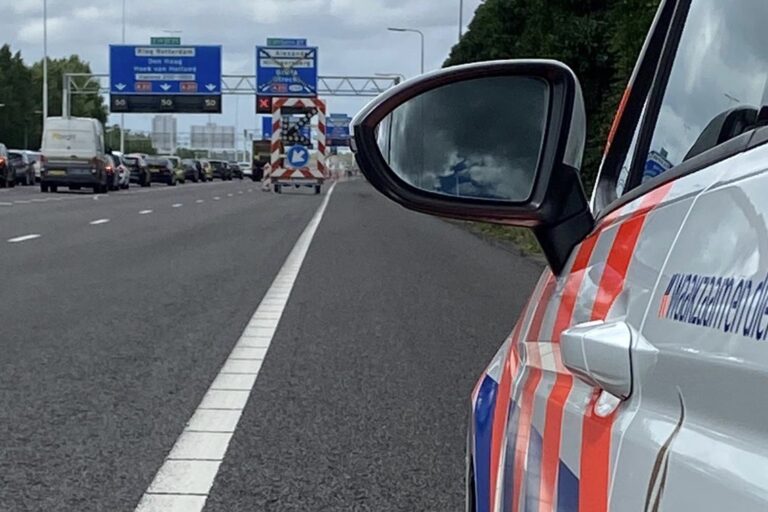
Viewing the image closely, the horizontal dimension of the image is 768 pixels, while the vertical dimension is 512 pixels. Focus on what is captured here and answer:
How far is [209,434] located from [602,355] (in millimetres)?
4175

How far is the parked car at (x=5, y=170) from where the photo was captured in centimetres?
5072

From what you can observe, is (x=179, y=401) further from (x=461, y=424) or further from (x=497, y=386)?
(x=497, y=386)

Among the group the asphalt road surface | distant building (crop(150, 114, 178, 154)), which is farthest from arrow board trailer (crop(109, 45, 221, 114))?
distant building (crop(150, 114, 178, 154))

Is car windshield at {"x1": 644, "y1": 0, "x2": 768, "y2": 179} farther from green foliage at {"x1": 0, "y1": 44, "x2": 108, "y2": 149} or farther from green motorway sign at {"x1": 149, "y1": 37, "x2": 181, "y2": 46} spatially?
green foliage at {"x1": 0, "y1": 44, "x2": 108, "y2": 149}

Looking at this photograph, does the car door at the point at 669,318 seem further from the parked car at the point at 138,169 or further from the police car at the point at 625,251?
the parked car at the point at 138,169

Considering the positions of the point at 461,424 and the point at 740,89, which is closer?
the point at 740,89

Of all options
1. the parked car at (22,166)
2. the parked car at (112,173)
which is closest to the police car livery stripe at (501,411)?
the parked car at (112,173)

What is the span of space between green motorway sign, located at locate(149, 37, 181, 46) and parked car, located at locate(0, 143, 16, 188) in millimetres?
16001

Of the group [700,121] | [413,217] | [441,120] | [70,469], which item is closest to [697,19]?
[700,121]

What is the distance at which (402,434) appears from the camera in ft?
19.1

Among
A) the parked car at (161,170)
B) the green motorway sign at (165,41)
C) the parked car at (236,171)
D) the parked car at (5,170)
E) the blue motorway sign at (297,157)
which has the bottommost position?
the parked car at (236,171)

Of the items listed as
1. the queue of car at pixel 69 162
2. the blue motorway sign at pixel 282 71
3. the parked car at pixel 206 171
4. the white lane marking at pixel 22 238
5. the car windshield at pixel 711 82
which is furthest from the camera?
the parked car at pixel 206 171

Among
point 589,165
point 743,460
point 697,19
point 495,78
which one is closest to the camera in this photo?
point 743,460

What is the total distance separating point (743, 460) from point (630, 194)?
2.83 feet
